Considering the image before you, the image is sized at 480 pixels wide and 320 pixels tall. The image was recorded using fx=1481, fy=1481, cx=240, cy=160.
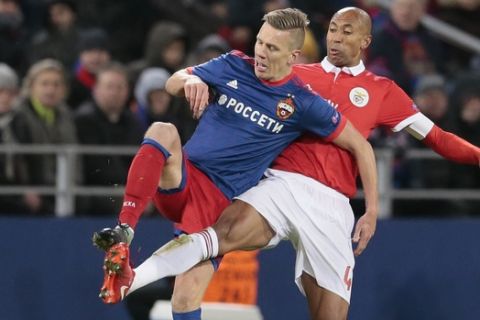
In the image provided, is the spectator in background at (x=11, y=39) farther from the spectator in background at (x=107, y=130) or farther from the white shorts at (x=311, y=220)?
the white shorts at (x=311, y=220)

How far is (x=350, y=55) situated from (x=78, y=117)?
305 centimetres

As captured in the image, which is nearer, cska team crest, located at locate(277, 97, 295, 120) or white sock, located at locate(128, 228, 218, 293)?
white sock, located at locate(128, 228, 218, 293)

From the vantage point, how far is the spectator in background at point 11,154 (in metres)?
10.9

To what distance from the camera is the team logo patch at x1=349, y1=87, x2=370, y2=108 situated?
29.0ft

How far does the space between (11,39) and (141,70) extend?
1189 mm

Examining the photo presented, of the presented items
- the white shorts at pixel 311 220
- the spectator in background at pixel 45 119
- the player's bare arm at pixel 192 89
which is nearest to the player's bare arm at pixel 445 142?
the white shorts at pixel 311 220

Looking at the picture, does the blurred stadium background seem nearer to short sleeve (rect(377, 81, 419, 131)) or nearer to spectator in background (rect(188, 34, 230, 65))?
spectator in background (rect(188, 34, 230, 65))

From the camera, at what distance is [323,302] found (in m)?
8.82

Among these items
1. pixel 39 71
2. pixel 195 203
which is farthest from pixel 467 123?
pixel 195 203

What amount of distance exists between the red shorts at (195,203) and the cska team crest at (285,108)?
0.56m

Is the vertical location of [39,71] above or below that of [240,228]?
below

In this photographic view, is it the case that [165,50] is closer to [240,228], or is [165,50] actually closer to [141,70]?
[141,70]

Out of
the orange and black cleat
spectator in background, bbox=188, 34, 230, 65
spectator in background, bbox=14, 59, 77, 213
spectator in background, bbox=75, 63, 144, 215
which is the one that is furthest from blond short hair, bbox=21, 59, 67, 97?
the orange and black cleat

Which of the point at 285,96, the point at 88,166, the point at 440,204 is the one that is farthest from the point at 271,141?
the point at 440,204
